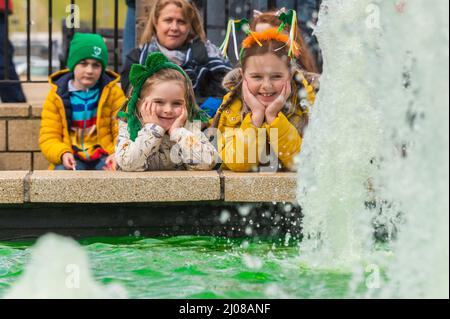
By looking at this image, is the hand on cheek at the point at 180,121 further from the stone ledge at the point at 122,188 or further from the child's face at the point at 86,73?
the child's face at the point at 86,73

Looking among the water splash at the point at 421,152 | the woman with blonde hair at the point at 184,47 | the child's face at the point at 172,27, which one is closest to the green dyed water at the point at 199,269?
the water splash at the point at 421,152

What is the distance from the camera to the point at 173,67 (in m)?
6.84

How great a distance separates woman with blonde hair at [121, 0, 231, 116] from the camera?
7.68m

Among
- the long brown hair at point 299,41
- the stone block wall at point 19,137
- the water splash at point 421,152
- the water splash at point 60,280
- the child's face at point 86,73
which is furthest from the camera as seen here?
the stone block wall at point 19,137

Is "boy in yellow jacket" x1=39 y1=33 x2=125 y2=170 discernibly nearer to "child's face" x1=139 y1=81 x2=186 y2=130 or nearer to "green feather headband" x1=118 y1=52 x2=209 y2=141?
"green feather headband" x1=118 y1=52 x2=209 y2=141

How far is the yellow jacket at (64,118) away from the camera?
762cm

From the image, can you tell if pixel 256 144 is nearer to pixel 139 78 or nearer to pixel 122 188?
pixel 139 78

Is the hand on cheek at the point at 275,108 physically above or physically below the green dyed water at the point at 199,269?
above

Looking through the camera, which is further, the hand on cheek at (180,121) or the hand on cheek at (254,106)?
the hand on cheek at (180,121)

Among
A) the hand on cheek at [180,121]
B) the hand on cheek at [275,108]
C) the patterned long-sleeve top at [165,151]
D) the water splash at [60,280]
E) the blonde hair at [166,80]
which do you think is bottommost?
the water splash at [60,280]

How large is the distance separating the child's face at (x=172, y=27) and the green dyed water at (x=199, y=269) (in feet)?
6.69

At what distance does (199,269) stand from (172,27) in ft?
9.28

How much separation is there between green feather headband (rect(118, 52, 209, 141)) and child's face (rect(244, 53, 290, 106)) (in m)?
0.45

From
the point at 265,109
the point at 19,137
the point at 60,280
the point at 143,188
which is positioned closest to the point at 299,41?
the point at 265,109
